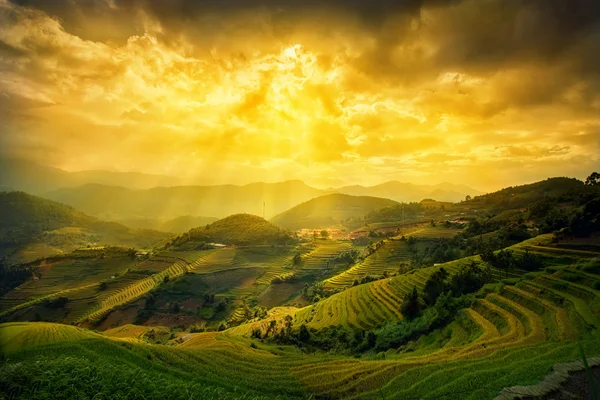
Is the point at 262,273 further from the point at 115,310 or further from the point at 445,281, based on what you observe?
the point at 445,281

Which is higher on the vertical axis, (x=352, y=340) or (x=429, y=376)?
(x=429, y=376)

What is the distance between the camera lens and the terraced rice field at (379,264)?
6997 cm

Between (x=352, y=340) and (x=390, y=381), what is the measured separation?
15743 mm

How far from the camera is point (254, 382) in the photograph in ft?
50.0

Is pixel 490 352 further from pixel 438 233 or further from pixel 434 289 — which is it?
pixel 438 233

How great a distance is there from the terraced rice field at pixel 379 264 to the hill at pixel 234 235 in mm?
54624

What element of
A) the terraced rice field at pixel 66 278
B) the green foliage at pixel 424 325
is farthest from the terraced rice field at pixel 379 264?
the terraced rice field at pixel 66 278

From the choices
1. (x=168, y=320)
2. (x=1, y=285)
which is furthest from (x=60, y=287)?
(x=168, y=320)

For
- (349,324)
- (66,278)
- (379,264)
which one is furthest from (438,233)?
(66,278)

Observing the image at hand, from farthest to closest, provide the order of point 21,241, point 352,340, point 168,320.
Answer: point 21,241 → point 168,320 → point 352,340

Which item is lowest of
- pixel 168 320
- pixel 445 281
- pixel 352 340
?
pixel 168 320

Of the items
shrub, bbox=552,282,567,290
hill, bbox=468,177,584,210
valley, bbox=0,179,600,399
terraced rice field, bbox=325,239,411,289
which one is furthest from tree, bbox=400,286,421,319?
hill, bbox=468,177,584,210

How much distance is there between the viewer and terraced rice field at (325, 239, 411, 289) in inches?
2755

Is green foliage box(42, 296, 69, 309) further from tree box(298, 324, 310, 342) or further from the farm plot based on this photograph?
tree box(298, 324, 310, 342)
